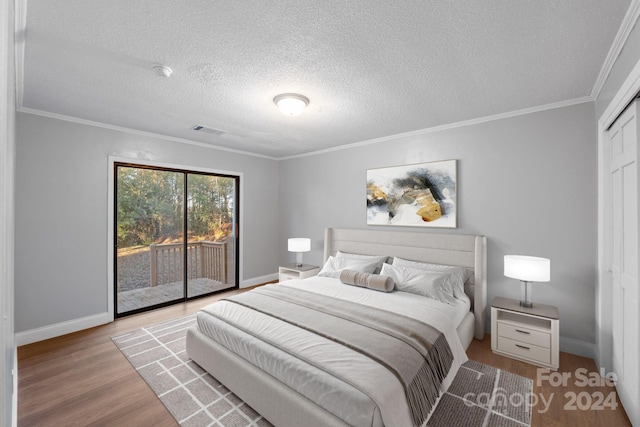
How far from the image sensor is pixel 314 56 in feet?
6.83

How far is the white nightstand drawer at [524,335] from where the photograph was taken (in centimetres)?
268

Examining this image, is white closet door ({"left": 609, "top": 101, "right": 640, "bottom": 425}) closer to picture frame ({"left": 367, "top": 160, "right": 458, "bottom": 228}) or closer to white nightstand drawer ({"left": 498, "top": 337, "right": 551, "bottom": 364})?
white nightstand drawer ({"left": 498, "top": 337, "right": 551, "bottom": 364})

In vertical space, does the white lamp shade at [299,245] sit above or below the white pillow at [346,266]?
above

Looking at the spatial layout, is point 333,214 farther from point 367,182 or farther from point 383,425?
point 383,425

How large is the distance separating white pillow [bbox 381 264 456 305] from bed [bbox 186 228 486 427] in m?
0.11

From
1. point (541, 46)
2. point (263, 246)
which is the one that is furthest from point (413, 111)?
point (263, 246)

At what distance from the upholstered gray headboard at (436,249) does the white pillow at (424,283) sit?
38 cm

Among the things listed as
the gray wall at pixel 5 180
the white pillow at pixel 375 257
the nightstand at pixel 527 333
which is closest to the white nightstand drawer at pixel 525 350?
the nightstand at pixel 527 333

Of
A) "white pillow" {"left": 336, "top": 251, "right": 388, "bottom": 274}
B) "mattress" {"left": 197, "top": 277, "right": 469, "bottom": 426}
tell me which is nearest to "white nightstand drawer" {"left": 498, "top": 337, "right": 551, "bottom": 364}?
"mattress" {"left": 197, "top": 277, "right": 469, "bottom": 426}

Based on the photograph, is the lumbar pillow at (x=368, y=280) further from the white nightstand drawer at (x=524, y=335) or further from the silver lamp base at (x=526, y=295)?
the silver lamp base at (x=526, y=295)

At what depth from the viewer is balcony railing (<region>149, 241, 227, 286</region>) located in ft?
14.2

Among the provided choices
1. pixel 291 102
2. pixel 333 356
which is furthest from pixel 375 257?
pixel 291 102

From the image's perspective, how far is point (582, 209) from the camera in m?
2.86

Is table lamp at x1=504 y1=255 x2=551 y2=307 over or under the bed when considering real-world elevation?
over
